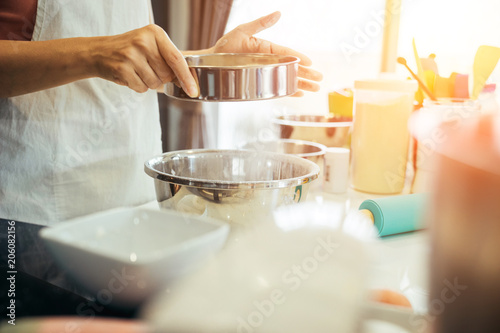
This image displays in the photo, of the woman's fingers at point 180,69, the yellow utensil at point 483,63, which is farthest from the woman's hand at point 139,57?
the yellow utensil at point 483,63

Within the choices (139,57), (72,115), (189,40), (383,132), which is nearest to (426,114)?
(383,132)

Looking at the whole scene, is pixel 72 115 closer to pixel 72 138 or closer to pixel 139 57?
pixel 72 138

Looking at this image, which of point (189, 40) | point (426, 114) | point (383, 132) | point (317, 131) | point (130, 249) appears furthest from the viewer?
point (189, 40)

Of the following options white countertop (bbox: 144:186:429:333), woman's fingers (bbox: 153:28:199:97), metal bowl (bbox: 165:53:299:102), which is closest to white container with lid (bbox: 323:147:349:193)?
white countertop (bbox: 144:186:429:333)

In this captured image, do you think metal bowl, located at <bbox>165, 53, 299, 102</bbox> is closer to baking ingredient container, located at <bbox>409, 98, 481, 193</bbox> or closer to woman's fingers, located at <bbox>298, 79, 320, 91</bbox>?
baking ingredient container, located at <bbox>409, 98, 481, 193</bbox>

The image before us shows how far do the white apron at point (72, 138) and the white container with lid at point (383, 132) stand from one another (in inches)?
22.6

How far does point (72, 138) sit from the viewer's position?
1147mm

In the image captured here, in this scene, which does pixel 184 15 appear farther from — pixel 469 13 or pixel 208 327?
pixel 208 327

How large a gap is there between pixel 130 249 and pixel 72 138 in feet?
2.47

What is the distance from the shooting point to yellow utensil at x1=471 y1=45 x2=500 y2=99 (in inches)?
42.9

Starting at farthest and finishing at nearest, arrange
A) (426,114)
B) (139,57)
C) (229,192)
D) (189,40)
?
(189,40) → (426,114) → (139,57) → (229,192)

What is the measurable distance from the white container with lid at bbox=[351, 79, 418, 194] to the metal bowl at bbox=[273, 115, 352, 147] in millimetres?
150

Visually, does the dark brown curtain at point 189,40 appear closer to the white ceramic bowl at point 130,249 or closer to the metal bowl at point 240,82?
the metal bowl at point 240,82

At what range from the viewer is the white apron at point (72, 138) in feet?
3.63
